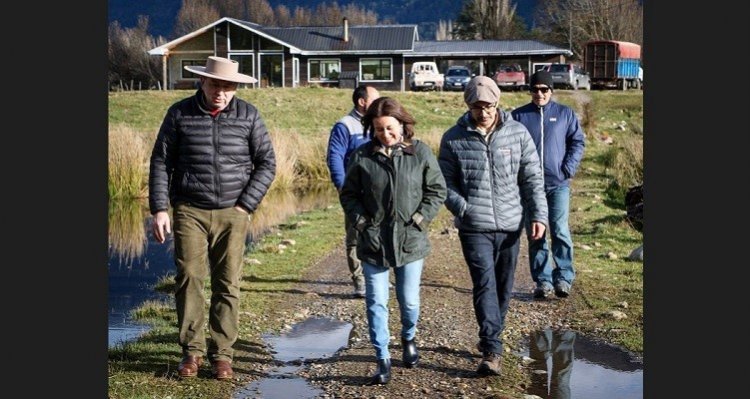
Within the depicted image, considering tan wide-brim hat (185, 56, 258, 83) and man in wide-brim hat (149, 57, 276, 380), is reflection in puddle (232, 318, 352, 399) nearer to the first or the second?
man in wide-brim hat (149, 57, 276, 380)

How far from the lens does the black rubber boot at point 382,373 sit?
6.29 metres

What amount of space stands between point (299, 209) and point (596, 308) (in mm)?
9825

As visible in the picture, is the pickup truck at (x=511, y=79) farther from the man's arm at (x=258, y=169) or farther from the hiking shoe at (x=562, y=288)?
the man's arm at (x=258, y=169)

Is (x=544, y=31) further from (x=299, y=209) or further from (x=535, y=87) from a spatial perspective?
(x=535, y=87)

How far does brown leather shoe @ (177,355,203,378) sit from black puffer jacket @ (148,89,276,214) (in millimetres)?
929

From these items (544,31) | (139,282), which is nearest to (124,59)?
(544,31)

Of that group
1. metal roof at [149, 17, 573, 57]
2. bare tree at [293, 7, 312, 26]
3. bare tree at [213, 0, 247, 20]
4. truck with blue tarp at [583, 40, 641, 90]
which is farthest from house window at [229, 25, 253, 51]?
bare tree at [293, 7, 312, 26]

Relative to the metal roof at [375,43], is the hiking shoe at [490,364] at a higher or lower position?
lower

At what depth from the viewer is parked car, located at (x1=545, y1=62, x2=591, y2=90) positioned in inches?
1823

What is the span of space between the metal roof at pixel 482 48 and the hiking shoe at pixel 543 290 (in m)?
46.6

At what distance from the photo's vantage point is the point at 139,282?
1145cm

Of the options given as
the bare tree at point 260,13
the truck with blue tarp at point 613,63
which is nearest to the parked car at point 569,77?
the truck with blue tarp at point 613,63

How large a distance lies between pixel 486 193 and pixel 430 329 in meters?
1.57

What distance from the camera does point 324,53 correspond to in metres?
55.9
